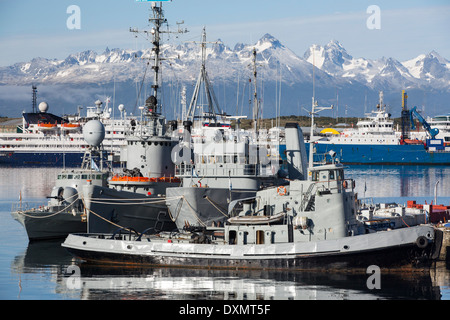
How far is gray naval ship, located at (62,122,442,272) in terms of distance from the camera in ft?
102

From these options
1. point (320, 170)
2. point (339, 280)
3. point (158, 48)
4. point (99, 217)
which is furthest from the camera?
point (158, 48)

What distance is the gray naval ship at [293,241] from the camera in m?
31.2

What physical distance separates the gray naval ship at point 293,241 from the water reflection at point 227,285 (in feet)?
1.92

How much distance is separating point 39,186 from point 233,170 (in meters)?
50.8

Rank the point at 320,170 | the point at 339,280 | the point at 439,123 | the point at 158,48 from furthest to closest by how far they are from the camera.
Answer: the point at 439,123 → the point at 158,48 → the point at 320,170 → the point at 339,280

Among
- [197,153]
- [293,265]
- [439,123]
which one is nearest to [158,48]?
[197,153]

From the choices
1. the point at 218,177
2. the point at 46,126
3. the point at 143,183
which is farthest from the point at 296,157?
the point at 46,126

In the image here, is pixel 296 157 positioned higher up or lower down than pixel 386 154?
higher up

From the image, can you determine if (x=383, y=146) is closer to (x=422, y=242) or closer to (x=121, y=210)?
(x=121, y=210)

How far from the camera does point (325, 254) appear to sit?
31.2 meters

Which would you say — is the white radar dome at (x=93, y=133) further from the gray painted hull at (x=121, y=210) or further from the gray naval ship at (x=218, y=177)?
the gray painted hull at (x=121, y=210)

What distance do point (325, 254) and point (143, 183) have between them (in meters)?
16.9
